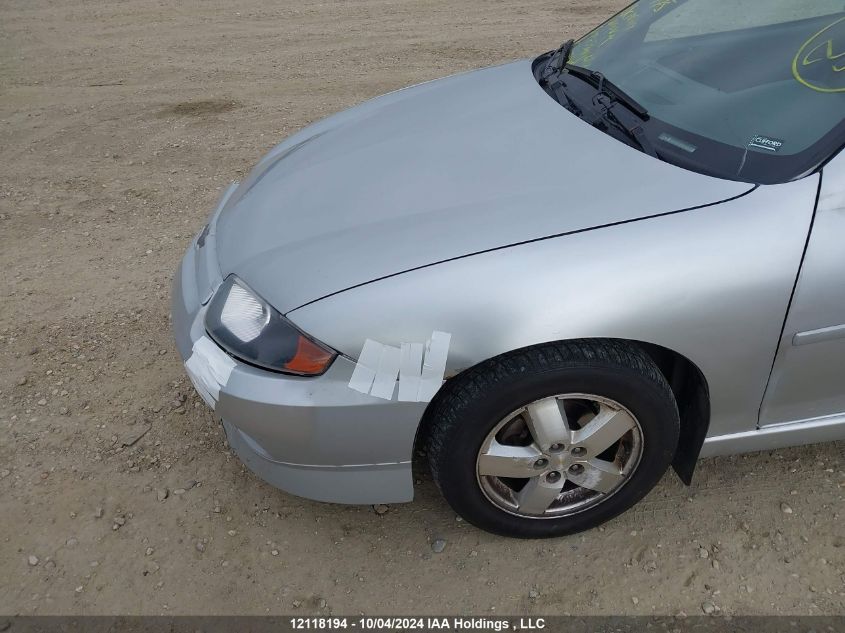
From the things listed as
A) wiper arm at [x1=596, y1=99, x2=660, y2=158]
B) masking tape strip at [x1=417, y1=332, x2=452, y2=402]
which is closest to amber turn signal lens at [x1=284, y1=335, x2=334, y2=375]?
masking tape strip at [x1=417, y1=332, x2=452, y2=402]

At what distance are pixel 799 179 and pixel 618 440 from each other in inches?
33.0

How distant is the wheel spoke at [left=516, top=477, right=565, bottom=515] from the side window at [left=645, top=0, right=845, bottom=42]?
166cm

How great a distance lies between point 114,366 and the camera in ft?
9.78

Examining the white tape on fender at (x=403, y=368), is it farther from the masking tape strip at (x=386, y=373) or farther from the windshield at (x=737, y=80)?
the windshield at (x=737, y=80)

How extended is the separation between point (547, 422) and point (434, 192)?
0.73m

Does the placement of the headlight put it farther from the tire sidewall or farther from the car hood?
the tire sidewall

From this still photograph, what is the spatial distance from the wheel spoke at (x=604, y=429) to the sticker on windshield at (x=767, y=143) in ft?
2.62

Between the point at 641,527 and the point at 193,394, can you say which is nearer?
Result: the point at 641,527

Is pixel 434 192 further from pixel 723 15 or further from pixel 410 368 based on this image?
pixel 723 15

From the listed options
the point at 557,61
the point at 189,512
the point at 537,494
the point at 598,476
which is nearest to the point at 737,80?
the point at 557,61

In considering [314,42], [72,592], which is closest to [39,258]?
[72,592]

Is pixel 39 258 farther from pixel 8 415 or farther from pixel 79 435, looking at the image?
pixel 79 435

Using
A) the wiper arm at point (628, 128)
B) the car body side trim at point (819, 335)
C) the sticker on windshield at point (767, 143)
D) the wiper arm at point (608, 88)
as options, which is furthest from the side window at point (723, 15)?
the car body side trim at point (819, 335)

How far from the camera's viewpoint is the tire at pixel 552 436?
5.73 ft
